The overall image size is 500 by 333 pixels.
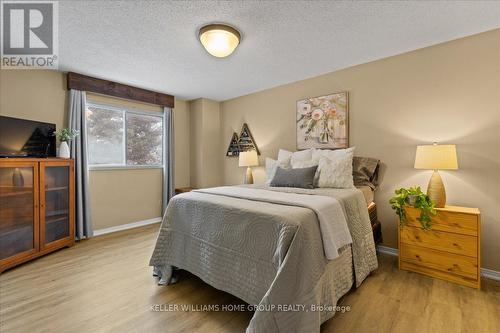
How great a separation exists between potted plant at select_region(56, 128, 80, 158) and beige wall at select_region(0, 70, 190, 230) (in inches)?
8.5

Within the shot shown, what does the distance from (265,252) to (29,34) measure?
115 inches

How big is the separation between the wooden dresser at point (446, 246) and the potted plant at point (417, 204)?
0.05m

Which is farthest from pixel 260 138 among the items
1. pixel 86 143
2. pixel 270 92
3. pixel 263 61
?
pixel 86 143

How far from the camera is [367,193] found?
2.53 metres

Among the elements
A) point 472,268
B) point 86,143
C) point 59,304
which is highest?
point 86,143

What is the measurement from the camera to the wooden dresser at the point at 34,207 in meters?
2.39

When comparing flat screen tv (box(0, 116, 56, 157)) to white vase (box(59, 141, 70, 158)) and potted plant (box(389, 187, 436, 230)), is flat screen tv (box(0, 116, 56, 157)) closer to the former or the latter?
white vase (box(59, 141, 70, 158))

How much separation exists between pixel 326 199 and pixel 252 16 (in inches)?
64.5

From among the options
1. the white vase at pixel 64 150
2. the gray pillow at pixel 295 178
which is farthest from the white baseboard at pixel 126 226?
the gray pillow at pixel 295 178

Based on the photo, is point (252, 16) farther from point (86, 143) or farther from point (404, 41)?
point (86, 143)

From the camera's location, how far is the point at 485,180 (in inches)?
87.0

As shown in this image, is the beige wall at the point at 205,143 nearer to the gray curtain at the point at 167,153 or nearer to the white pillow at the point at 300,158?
the gray curtain at the point at 167,153

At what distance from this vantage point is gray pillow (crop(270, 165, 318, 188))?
8.29 feet

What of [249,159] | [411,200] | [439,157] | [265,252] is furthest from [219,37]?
[411,200]
